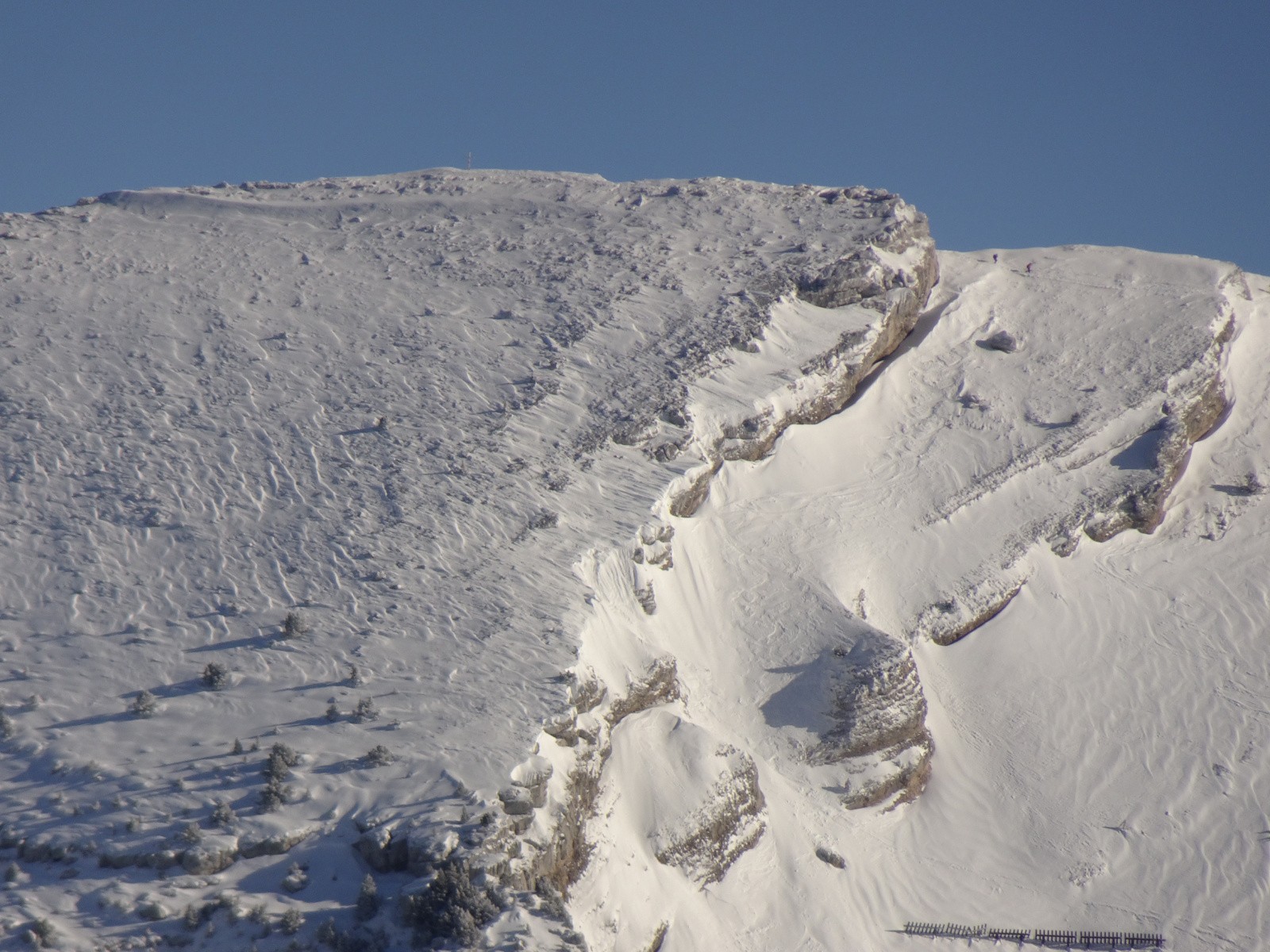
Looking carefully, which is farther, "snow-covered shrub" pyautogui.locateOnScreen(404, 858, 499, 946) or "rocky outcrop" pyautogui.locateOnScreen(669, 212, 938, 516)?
"rocky outcrop" pyautogui.locateOnScreen(669, 212, 938, 516)

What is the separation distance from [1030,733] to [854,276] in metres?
12.0

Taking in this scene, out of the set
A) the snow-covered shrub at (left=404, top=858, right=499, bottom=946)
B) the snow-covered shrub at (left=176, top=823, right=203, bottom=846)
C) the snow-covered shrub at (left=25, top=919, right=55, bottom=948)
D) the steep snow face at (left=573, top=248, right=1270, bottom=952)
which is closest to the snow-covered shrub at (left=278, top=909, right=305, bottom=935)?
the snow-covered shrub at (left=404, top=858, right=499, bottom=946)

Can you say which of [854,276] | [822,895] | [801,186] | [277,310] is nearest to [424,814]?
[822,895]

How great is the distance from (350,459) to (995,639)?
1277 cm

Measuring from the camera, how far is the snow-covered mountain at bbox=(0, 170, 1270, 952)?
52.6 feet

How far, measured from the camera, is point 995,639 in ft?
79.3

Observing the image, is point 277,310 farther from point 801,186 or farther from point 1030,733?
point 1030,733

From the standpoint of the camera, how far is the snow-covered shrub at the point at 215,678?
17.6 meters

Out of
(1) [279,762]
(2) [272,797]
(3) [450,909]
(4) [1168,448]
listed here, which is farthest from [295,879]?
(4) [1168,448]

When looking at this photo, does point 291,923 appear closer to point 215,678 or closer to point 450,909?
point 450,909

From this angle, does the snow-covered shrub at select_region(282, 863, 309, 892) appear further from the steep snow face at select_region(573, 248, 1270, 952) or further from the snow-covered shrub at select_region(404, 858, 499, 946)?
the steep snow face at select_region(573, 248, 1270, 952)

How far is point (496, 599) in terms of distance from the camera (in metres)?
19.9

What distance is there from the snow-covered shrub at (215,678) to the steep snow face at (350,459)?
5cm

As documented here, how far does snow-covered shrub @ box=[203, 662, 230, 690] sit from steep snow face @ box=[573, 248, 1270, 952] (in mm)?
5267
